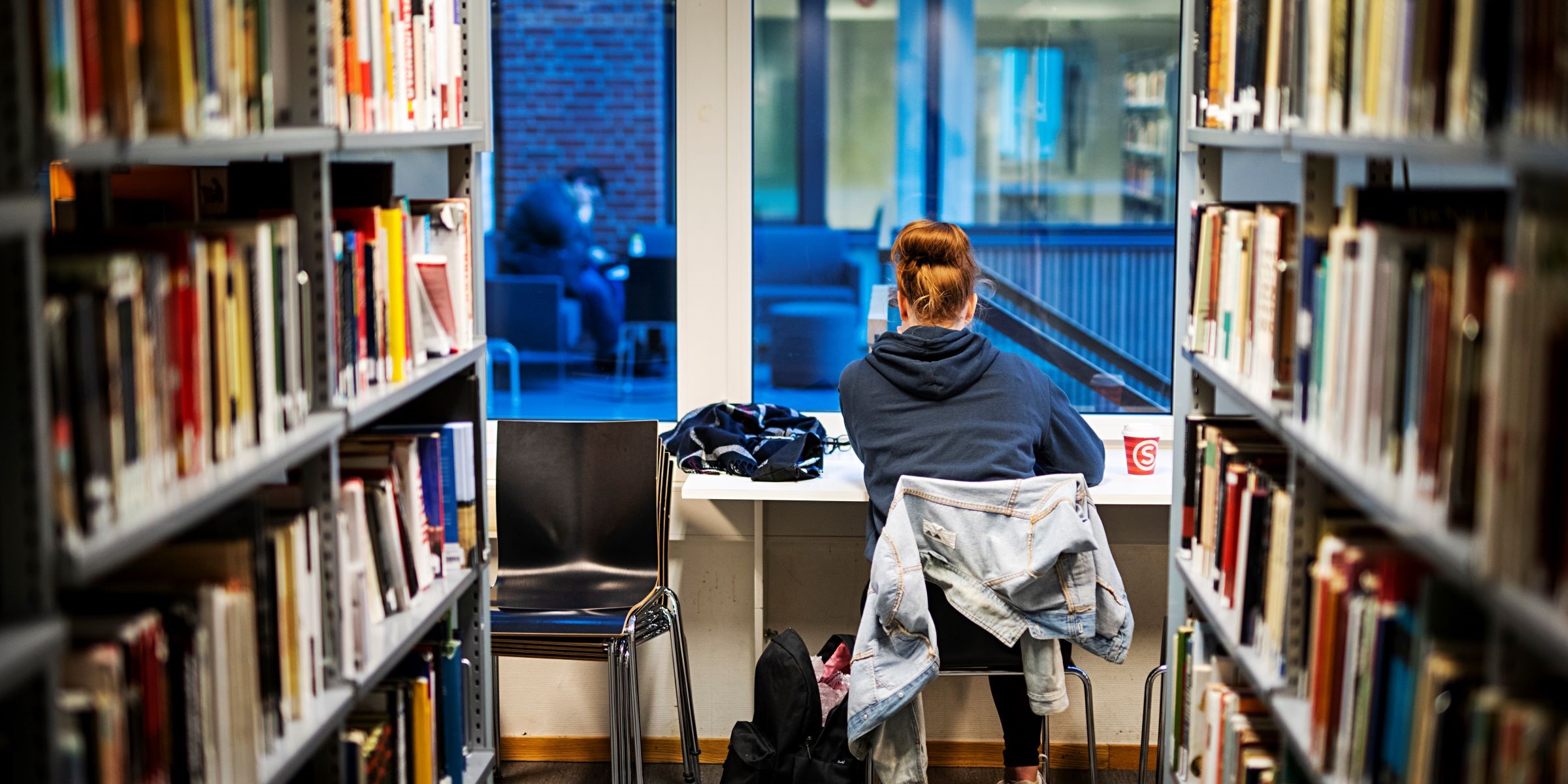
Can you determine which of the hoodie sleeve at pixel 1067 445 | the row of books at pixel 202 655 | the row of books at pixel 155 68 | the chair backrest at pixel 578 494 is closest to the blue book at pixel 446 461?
the row of books at pixel 202 655

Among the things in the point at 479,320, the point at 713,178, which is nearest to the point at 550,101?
the point at 713,178

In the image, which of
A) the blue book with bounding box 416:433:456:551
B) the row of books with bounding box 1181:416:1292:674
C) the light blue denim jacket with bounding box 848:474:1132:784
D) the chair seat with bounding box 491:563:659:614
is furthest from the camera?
the chair seat with bounding box 491:563:659:614

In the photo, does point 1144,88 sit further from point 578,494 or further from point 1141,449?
point 578,494

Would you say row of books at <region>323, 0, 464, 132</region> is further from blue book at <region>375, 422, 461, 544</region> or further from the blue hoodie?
the blue hoodie

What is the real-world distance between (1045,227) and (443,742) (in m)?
2.09

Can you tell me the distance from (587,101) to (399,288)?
1.64m

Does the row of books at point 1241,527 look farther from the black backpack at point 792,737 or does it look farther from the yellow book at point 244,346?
the yellow book at point 244,346

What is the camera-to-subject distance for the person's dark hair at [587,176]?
145 inches

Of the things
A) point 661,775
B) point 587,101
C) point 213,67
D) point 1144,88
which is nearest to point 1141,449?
point 1144,88

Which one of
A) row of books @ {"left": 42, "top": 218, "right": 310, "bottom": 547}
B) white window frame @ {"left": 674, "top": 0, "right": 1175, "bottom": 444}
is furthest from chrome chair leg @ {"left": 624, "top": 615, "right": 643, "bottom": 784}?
row of books @ {"left": 42, "top": 218, "right": 310, "bottom": 547}

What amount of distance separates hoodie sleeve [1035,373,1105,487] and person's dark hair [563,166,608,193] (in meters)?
1.37

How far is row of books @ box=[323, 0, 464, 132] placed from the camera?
75.9 inches

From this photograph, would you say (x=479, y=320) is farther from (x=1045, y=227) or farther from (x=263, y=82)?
(x=1045, y=227)

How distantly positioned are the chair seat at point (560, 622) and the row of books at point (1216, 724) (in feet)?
4.10
